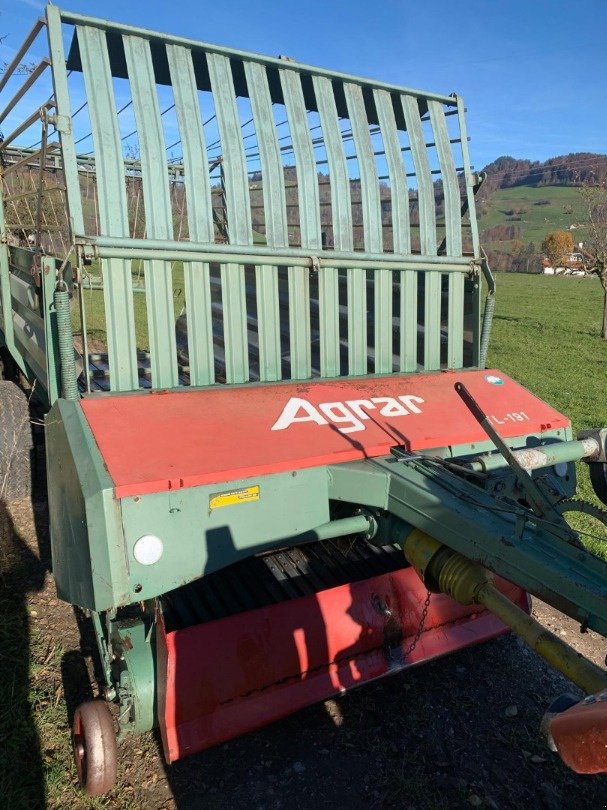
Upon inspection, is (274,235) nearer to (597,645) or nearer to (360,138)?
(360,138)

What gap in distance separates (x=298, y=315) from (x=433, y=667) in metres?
2.20

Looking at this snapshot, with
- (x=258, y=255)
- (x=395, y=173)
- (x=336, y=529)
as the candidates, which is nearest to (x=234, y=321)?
(x=258, y=255)

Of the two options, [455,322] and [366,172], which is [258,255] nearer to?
[366,172]

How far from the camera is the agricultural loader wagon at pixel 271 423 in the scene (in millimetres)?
2422

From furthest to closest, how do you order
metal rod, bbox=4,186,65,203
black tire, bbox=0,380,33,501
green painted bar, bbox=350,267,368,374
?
black tire, bbox=0,380,33,501 → green painted bar, bbox=350,267,368,374 → metal rod, bbox=4,186,65,203

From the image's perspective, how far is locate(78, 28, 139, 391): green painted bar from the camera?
316 cm

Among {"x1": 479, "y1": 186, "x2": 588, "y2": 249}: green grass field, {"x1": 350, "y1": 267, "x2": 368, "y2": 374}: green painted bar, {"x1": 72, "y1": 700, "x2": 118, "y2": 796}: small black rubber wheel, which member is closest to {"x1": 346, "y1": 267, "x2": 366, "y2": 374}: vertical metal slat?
{"x1": 350, "y1": 267, "x2": 368, "y2": 374}: green painted bar

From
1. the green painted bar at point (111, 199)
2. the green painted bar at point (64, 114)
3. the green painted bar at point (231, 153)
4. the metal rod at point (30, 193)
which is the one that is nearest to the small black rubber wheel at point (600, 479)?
the green painted bar at point (231, 153)

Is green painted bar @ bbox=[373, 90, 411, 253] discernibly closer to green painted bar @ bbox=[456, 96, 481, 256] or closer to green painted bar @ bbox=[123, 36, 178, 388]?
green painted bar @ bbox=[456, 96, 481, 256]

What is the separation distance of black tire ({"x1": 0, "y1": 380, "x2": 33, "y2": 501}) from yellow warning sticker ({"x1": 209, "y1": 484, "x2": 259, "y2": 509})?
9.26ft

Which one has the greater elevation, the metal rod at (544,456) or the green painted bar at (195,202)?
the green painted bar at (195,202)

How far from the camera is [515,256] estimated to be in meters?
48.3

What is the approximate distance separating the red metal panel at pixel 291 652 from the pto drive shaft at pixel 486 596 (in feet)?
2.56

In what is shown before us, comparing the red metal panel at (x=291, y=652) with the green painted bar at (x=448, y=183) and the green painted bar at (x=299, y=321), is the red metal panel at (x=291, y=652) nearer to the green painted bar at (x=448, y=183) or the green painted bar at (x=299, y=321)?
the green painted bar at (x=299, y=321)
